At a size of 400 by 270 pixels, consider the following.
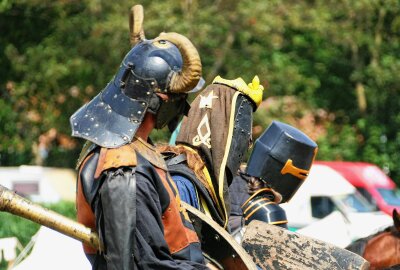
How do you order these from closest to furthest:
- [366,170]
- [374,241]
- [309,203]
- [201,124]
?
[201,124] → [374,241] → [309,203] → [366,170]

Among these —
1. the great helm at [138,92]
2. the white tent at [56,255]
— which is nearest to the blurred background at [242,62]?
the white tent at [56,255]

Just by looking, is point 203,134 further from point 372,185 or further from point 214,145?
point 372,185

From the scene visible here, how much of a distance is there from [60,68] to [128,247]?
15.4 meters

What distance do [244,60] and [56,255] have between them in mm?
12545

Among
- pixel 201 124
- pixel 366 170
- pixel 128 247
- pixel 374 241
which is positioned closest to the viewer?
pixel 128 247

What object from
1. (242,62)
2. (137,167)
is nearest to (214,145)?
(137,167)

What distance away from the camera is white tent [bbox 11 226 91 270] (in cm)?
701

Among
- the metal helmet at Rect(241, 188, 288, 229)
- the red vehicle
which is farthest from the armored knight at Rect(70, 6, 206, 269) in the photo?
the red vehicle

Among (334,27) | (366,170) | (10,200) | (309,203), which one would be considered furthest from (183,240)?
(334,27)

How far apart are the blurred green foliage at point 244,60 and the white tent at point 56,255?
939 cm

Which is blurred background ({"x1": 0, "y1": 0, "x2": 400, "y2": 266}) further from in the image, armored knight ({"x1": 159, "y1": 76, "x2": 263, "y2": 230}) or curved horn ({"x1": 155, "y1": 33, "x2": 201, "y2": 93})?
curved horn ({"x1": 155, "y1": 33, "x2": 201, "y2": 93})

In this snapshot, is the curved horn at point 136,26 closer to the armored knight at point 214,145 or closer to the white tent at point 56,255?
the armored knight at point 214,145

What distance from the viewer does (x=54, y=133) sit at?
2227 centimetres

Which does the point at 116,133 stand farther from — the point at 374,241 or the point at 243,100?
the point at 374,241
